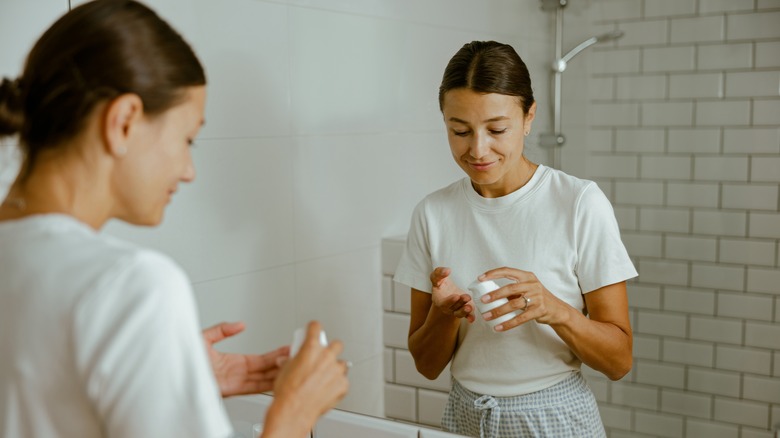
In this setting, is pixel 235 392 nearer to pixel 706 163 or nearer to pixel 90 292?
pixel 90 292

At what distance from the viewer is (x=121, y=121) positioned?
2.11 ft

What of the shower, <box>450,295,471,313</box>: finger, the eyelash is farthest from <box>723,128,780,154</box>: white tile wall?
<box>450,295,471,313</box>: finger

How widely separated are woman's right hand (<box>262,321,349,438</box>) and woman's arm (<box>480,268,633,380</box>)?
0.31 metres

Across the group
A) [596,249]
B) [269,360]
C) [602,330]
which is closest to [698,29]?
[596,249]

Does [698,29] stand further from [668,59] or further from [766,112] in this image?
[766,112]

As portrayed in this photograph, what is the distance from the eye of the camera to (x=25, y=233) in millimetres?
618

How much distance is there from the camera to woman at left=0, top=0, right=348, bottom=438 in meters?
0.58

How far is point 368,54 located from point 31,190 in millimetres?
758

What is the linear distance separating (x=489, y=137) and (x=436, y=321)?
0.96 feet

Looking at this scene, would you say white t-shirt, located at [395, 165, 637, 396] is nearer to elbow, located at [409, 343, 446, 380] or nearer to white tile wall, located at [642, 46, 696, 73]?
elbow, located at [409, 343, 446, 380]

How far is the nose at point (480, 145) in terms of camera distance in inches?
42.8

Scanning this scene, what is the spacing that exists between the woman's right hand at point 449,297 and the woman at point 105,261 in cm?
38

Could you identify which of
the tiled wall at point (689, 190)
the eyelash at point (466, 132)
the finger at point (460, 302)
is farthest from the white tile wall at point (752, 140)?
the finger at point (460, 302)

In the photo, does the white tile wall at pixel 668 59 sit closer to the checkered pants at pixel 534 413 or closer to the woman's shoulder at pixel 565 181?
the woman's shoulder at pixel 565 181
